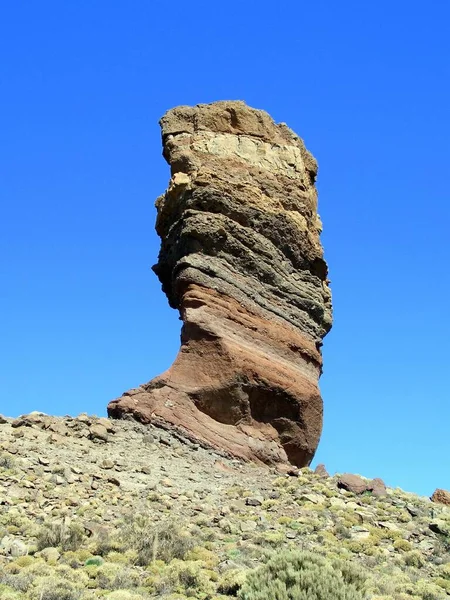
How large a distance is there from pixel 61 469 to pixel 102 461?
154cm

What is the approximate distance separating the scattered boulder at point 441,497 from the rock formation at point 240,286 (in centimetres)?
395

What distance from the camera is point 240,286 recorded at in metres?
25.5

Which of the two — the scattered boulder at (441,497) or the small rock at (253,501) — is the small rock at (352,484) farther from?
the small rock at (253,501)

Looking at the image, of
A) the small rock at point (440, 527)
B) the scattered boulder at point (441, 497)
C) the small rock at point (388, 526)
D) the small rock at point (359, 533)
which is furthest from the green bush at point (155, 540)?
the scattered boulder at point (441, 497)

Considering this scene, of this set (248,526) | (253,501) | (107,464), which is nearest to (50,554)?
(248,526)

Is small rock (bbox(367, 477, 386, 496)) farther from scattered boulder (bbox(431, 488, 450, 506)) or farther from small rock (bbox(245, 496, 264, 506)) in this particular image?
small rock (bbox(245, 496, 264, 506))

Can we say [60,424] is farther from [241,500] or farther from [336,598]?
[336,598]

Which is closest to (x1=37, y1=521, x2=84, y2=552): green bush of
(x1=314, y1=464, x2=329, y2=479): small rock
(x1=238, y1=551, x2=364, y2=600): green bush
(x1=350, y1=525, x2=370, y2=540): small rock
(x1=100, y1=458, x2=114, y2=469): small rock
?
(x1=238, y1=551, x2=364, y2=600): green bush

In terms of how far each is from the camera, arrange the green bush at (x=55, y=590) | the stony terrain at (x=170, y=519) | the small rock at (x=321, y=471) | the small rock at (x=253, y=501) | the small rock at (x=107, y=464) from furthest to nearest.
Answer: the small rock at (x=321, y=471), the small rock at (x=107, y=464), the small rock at (x=253, y=501), the stony terrain at (x=170, y=519), the green bush at (x=55, y=590)

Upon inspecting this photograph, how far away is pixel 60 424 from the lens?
877 inches

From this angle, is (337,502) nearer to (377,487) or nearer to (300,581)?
(377,487)

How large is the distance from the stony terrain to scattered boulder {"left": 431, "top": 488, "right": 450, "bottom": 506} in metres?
0.08

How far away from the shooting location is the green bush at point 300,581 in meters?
12.6

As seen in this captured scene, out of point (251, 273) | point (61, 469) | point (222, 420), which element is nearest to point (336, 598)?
point (61, 469)
